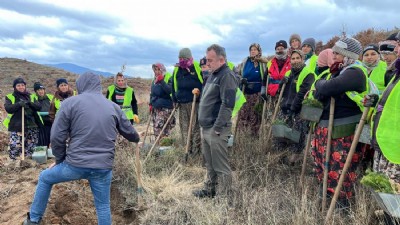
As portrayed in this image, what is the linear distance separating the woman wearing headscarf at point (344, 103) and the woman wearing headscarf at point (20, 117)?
231 inches

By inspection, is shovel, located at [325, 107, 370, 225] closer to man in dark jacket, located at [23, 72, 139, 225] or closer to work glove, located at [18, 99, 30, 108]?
man in dark jacket, located at [23, 72, 139, 225]

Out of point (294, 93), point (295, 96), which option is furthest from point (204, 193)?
point (294, 93)

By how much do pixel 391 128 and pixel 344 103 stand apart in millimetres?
837

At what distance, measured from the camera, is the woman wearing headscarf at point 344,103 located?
3.89 metres

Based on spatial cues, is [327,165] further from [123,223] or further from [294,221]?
[123,223]

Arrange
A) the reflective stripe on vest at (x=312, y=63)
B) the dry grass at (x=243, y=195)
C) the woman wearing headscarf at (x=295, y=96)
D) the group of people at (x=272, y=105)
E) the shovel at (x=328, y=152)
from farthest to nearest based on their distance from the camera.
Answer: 1. the reflective stripe on vest at (x=312, y=63)
2. the woman wearing headscarf at (x=295, y=96)
3. the shovel at (x=328, y=152)
4. the dry grass at (x=243, y=195)
5. the group of people at (x=272, y=105)

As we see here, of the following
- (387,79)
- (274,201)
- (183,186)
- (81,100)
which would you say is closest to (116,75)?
(183,186)

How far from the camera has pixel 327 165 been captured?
164 inches

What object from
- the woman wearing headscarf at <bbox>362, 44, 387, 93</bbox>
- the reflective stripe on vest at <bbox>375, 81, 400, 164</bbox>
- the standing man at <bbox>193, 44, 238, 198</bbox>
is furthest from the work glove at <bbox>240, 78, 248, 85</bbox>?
the reflective stripe on vest at <bbox>375, 81, 400, 164</bbox>

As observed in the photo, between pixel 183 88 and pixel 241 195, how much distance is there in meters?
2.83

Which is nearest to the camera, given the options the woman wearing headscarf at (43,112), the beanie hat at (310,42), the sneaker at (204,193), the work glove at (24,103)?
the sneaker at (204,193)

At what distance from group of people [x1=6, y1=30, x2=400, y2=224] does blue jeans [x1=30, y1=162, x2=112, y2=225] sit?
0.01 metres

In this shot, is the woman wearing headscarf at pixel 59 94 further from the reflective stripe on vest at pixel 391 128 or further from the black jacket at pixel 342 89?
the reflective stripe on vest at pixel 391 128

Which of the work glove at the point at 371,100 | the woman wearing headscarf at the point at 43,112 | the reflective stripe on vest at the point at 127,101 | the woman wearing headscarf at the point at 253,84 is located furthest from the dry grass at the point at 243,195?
the woman wearing headscarf at the point at 43,112
